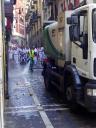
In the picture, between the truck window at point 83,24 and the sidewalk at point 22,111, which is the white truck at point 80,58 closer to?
the truck window at point 83,24

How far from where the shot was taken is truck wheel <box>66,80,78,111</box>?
10.9 m

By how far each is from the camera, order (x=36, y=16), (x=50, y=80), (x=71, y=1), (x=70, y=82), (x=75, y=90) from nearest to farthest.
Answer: (x=75, y=90) → (x=70, y=82) → (x=50, y=80) → (x=71, y=1) → (x=36, y=16)

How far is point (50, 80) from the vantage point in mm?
15445

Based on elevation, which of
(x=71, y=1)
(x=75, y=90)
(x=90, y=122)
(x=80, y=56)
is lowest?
(x=90, y=122)

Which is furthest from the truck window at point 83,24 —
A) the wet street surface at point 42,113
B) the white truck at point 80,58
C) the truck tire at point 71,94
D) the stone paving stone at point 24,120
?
the stone paving stone at point 24,120

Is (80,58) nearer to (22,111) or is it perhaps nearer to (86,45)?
(86,45)

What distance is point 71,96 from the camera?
11266 mm

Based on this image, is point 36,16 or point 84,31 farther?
point 36,16

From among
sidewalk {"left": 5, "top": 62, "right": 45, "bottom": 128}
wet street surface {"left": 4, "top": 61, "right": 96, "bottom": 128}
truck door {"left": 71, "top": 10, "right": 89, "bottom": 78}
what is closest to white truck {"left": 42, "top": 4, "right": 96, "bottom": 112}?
truck door {"left": 71, "top": 10, "right": 89, "bottom": 78}

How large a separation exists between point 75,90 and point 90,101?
0.86 metres

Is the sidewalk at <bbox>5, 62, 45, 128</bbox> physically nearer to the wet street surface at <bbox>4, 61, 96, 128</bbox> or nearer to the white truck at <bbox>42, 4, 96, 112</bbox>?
the wet street surface at <bbox>4, 61, 96, 128</bbox>

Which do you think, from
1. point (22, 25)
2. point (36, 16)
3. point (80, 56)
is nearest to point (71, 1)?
point (80, 56)

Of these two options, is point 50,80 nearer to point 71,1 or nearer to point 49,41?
point 49,41

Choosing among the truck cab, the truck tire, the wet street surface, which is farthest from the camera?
the truck tire
